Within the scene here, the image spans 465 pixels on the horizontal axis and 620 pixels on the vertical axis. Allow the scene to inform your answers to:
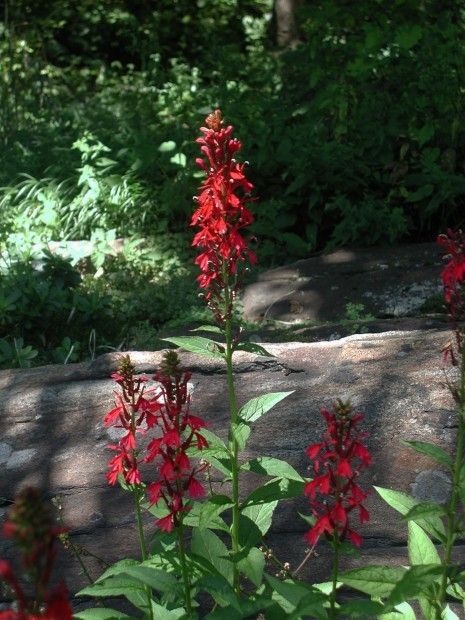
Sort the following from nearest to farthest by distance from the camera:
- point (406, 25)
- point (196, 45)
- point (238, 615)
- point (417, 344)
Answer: point (238, 615) → point (417, 344) → point (406, 25) → point (196, 45)

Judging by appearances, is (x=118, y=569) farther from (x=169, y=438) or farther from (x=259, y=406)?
(x=259, y=406)

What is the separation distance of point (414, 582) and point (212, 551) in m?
0.55

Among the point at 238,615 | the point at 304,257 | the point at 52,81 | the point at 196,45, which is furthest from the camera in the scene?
the point at 196,45

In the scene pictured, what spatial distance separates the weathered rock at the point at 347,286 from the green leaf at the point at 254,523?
3362 mm

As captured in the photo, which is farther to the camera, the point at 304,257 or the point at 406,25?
the point at 406,25

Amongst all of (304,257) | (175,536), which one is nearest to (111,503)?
(175,536)

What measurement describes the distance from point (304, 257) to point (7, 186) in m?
2.84

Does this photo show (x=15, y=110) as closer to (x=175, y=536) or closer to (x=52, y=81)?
Answer: (x=52, y=81)

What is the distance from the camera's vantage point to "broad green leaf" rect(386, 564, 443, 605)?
191 cm

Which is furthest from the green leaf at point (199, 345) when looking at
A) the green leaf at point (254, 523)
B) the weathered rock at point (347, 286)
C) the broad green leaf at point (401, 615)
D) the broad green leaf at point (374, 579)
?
the weathered rock at point (347, 286)

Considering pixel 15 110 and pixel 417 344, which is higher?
pixel 15 110

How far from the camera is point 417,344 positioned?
147 inches

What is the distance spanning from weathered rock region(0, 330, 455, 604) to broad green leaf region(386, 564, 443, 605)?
66 centimetres

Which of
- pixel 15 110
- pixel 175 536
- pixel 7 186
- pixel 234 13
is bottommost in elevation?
pixel 175 536
